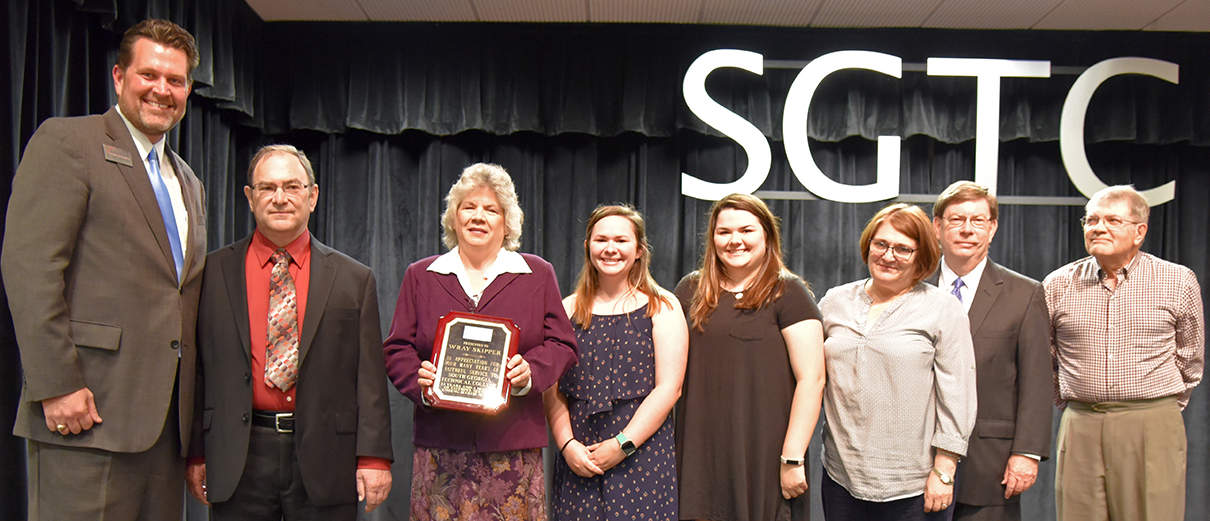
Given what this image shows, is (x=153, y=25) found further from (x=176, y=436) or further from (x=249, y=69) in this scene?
(x=249, y=69)

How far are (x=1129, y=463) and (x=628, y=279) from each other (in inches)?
72.1

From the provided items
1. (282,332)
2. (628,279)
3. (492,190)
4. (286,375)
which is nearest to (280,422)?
(286,375)

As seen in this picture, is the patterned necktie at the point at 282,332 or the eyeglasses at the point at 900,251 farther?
the eyeglasses at the point at 900,251

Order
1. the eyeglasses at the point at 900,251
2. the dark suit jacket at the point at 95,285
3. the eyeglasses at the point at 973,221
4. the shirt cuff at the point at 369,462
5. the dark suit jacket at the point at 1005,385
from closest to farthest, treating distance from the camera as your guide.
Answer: the dark suit jacket at the point at 95,285 < the shirt cuff at the point at 369,462 < the eyeglasses at the point at 900,251 < the dark suit jacket at the point at 1005,385 < the eyeglasses at the point at 973,221

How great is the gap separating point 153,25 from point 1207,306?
5.43 meters

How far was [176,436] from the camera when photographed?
7.02ft

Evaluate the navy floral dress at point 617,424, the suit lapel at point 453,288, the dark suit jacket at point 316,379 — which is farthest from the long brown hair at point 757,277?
the dark suit jacket at point 316,379

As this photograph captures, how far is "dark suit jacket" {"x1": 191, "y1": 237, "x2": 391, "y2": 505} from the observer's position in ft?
6.94

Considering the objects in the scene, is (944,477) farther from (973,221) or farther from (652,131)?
(652,131)

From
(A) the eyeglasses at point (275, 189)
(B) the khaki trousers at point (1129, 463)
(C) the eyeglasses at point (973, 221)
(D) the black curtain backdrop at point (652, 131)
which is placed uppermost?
(D) the black curtain backdrop at point (652, 131)

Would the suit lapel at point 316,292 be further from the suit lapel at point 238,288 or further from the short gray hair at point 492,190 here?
the short gray hair at point 492,190

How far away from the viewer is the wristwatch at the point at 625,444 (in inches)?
93.7

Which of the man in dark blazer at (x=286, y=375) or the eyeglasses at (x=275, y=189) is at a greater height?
the eyeglasses at (x=275, y=189)

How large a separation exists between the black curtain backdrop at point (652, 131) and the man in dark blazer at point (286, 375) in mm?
2379
